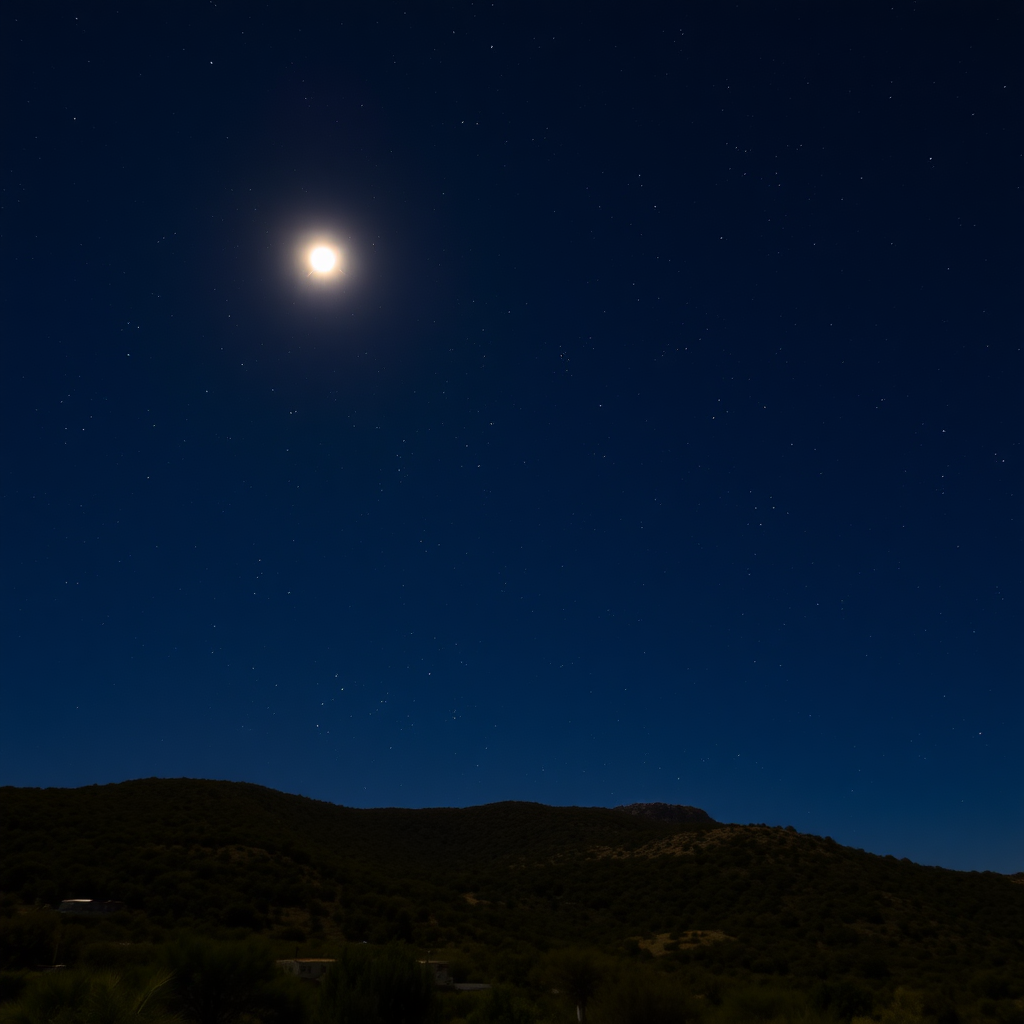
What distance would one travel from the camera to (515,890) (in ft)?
167

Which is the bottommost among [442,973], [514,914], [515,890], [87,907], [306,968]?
[514,914]

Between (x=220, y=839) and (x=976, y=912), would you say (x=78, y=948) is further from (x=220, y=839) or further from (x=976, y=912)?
(x=976, y=912)

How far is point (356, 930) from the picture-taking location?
33188mm

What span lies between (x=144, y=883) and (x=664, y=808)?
123794 millimetres

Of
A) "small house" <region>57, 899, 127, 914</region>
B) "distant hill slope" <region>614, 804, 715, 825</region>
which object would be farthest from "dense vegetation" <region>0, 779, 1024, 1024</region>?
"distant hill slope" <region>614, 804, 715, 825</region>

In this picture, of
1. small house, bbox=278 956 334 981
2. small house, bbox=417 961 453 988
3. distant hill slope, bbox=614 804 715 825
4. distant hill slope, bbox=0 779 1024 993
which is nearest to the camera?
small house, bbox=278 956 334 981

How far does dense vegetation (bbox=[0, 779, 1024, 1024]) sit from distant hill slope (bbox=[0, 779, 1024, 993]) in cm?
19

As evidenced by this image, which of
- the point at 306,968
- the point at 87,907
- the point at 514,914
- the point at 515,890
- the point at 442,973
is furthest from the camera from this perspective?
the point at 515,890

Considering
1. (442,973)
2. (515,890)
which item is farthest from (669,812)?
(442,973)

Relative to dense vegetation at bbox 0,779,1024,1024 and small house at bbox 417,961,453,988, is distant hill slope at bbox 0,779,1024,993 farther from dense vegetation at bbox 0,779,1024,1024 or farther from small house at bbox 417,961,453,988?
small house at bbox 417,961,453,988

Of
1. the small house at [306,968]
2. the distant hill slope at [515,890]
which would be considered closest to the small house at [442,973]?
the distant hill slope at [515,890]

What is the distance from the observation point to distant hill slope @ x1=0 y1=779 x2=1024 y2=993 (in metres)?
31.4

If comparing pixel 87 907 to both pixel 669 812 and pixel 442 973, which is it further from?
pixel 669 812

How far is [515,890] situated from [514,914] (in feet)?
28.5
